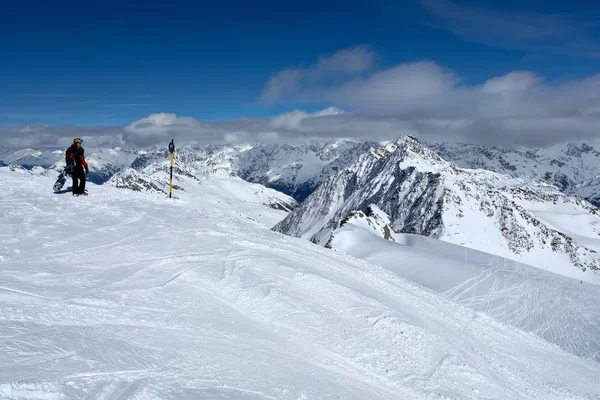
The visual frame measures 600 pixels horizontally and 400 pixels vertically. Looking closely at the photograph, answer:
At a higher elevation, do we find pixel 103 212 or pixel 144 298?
pixel 103 212

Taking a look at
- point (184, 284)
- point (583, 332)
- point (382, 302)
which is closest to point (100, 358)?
point (184, 284)

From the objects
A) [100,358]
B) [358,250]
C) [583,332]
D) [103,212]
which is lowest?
[583,332]

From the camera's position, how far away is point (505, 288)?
29906 mm

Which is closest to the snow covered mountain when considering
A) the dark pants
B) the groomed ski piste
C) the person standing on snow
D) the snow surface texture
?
the snow surface texture

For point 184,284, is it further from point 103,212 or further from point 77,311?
point 103,212

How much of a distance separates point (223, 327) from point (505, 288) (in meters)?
28.3

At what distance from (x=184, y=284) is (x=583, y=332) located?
2865cm

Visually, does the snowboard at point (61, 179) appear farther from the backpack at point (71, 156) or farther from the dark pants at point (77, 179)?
the dark pants at point (77, 179)

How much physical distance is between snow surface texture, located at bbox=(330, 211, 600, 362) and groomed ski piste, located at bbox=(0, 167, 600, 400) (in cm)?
1240

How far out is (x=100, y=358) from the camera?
249 inches

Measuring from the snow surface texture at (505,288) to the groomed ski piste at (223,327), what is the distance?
40.7 ft

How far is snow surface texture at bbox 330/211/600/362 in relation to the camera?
25328mm

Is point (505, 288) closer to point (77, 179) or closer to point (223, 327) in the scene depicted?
point (223, 327)

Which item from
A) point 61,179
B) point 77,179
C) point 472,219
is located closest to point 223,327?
point 77,179
